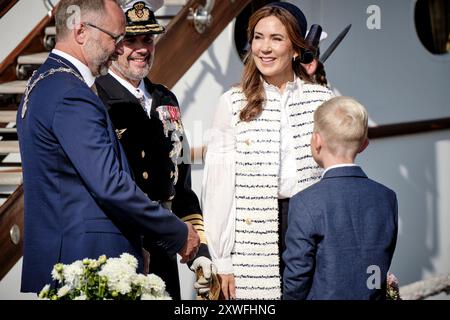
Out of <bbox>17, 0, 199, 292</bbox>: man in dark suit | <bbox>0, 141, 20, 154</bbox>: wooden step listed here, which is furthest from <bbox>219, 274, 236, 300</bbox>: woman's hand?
<bbox>0, 141, 20, 154</bbox>: wooden step

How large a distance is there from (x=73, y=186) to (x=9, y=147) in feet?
7.67

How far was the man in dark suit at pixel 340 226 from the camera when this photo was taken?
362 cm

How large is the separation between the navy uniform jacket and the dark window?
4235 millimetres

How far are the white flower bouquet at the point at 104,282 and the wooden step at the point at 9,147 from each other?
8.63ft

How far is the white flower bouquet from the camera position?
3.16 m

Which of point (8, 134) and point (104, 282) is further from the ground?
point (8, 134)

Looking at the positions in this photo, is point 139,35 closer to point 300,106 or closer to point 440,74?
point 300,106

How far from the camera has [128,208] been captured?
359cm

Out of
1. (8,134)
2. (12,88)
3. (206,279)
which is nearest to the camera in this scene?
(206,279)

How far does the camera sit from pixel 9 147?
5.80m

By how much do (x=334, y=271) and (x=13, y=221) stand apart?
2171 mm

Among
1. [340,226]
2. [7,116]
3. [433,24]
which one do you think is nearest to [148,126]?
[340,226]

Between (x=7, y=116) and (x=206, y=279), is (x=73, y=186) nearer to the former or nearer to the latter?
(x=206, y=279)
